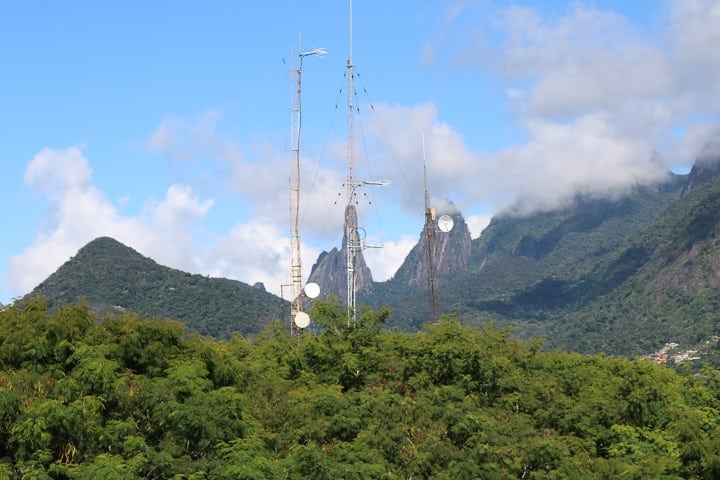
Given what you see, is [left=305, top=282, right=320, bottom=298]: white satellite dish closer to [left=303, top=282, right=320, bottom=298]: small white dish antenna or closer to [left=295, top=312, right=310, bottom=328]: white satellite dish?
[left=303, top=282, right=320, bottom=298]: small white dish antenna

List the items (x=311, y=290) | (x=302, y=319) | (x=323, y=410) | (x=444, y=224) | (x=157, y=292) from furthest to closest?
1. (x=157, y=292)
2. (x=444, y=224)
3. (x=311, y=290)
4. (x=302, y=319)
5. (x=323, y=410)

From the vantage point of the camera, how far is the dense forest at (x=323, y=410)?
2305 cm

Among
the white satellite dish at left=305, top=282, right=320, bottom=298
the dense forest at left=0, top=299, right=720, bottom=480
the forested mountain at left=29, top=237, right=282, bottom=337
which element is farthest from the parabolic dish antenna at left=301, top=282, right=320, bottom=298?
the forested mountain at left=29, top=237, right=282, bottom=337

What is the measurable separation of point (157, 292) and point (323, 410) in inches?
4548

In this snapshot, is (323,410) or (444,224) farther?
(444,224)

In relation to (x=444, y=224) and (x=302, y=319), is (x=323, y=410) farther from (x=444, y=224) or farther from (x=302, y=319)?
(x=444, y=224)

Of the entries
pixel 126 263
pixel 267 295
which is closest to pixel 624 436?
pixel 126 263

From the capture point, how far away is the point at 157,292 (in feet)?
462

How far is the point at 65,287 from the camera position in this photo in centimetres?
13638

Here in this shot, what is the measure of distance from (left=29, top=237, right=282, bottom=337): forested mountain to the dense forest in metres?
92.4

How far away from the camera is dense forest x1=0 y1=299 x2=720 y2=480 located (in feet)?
75.6

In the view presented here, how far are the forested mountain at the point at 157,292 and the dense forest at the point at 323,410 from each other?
303ft

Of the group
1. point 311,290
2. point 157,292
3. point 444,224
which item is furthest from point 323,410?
point 157,292

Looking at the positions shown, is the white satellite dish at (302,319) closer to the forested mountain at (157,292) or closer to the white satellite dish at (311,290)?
the white satellite dish at (311,290)
